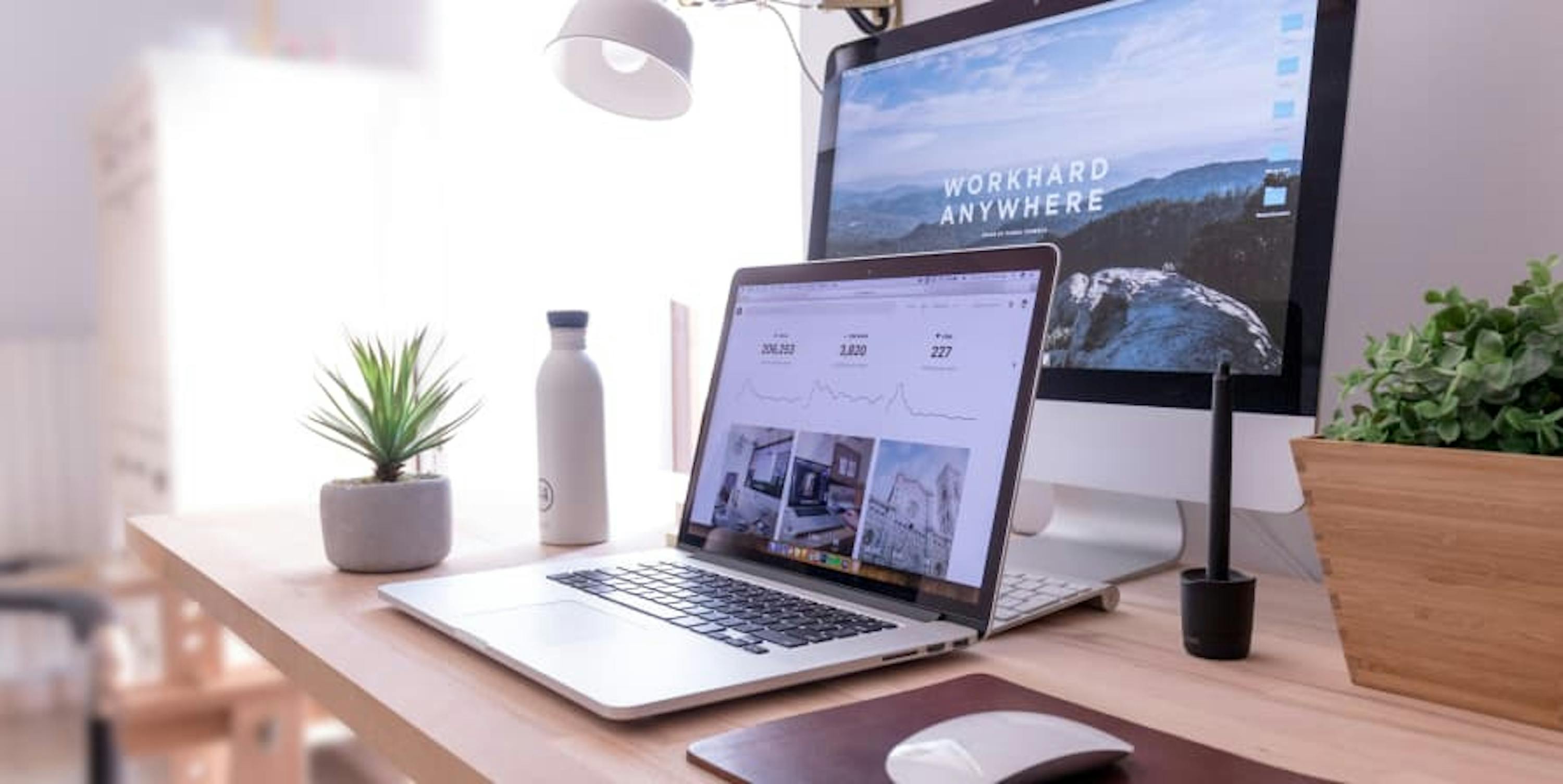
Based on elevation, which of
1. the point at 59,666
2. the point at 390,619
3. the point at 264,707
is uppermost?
the point at 390,619

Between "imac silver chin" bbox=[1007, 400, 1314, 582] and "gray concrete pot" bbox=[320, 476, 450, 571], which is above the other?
"imac silver chin" bbox=[1007, 400, 1314, 582]

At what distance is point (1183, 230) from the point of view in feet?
2.62

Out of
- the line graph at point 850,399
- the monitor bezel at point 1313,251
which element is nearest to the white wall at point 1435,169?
the monitor bezel at point 1313,251

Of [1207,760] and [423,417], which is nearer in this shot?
[1207,760]

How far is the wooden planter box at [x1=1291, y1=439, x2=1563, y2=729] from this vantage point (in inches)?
19.5

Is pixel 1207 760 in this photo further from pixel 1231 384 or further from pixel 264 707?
pixel 264 707

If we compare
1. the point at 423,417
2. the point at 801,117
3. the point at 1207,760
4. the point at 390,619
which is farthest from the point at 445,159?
the point at 1207,760

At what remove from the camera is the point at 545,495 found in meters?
1.02

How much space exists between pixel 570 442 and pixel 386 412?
16 centimetres

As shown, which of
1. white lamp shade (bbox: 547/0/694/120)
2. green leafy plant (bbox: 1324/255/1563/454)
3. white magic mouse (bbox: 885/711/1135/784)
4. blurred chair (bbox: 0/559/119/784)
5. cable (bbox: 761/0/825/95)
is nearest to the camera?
white magic mouse (bbox: 885/711/1135/784)

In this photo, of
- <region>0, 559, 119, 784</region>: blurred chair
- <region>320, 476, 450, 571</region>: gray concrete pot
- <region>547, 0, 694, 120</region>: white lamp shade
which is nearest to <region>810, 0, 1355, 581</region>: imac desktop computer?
<region>547, 0, 694, 120</region>: white lamp shade

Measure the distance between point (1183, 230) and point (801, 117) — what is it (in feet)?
2.62

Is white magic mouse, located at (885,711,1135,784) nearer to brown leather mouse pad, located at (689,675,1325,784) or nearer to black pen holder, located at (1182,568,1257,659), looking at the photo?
brown leather mouse pad, located at (689,675,1325,784)

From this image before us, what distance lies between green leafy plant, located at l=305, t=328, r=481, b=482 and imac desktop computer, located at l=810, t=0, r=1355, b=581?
0.41m
